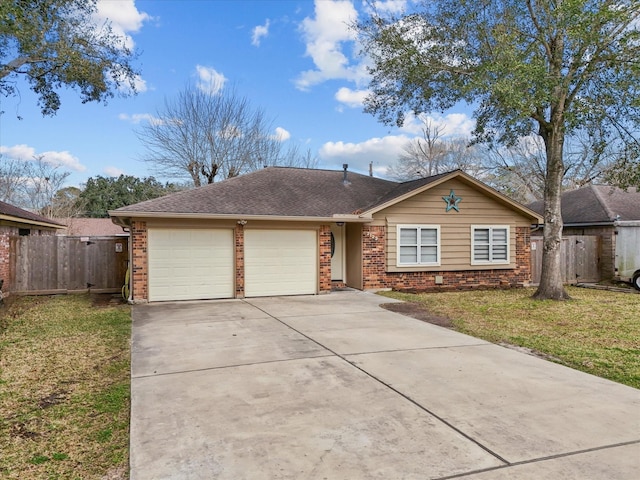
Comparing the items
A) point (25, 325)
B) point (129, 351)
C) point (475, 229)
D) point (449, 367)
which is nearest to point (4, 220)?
point (25, 325)

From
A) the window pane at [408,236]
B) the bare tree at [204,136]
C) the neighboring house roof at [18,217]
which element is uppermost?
the bare tree at [204,136]

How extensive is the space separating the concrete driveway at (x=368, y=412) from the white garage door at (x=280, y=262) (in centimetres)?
500

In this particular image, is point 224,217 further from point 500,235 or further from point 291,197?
point 500,235

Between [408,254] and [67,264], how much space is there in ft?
33.4

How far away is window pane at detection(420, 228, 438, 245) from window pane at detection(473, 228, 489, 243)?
1.46 meters

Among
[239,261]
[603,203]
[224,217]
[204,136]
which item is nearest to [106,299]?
[239,261]

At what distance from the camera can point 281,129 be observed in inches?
1095

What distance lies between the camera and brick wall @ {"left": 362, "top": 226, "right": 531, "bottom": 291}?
1307 cm

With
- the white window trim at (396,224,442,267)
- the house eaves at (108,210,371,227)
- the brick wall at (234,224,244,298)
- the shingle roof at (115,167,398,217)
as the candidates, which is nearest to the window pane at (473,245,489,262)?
the white window trim at (396,224,442,267)

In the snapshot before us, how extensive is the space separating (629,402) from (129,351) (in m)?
5.91

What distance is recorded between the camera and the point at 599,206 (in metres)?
17.5

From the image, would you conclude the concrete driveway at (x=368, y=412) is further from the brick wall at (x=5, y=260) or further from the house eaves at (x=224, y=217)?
the brick wall at (x=5, y=260)

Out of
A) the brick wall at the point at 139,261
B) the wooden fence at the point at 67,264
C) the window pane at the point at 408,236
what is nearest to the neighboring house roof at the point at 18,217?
the wooden fence at the point at 67,264

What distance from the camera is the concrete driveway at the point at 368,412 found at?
9.81 feet
